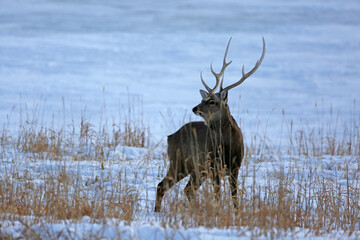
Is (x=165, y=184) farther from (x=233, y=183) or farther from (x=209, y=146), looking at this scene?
(x=233, y=183)

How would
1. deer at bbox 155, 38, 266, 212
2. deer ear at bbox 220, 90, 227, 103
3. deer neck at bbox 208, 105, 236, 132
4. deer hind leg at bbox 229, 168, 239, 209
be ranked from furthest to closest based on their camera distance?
deer ear at bbox 220, 90, 227, 103
deer neck at bbox 208, 105, 236, 132
deer at bbox 155, 38, 266, 212
deer hind leg at bbox 229, 168, 239, 209

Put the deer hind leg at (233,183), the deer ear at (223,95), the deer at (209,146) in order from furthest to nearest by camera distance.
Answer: the deer ear at (223,95), the deer at (209,146), the deer hind leg at (233,183)

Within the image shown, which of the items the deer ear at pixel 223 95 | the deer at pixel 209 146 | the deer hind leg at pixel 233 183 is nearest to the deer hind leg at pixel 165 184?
the deer at pixel 209 146

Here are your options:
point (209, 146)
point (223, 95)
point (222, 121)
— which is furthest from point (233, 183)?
point (223, 95)

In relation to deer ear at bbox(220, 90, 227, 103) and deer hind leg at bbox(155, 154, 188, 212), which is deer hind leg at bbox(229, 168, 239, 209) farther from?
deer ear at bbox(220, 90, 227, 103)

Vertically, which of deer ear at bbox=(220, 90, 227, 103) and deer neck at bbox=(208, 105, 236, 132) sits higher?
deer ear at bbox=(220, 90, 227, 103)

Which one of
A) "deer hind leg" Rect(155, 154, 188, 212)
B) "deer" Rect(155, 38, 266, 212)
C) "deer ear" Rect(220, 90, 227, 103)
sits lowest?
"deer hind leg" Rect(155, 154, 188, 212)

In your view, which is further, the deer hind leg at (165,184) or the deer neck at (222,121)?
the deer neck at (222,121)

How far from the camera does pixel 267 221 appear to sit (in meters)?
4.92

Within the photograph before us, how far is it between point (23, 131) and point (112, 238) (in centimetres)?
773

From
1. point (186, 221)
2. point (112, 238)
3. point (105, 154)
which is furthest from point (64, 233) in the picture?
point (105, 154)

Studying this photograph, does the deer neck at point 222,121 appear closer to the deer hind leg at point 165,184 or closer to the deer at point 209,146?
the deer at point 209,146

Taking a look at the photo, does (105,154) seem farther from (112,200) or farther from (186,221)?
(186,221)

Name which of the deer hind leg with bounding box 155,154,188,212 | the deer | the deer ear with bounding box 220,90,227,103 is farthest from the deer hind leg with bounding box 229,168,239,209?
the deer ear with bounding box 220,90,227,103
